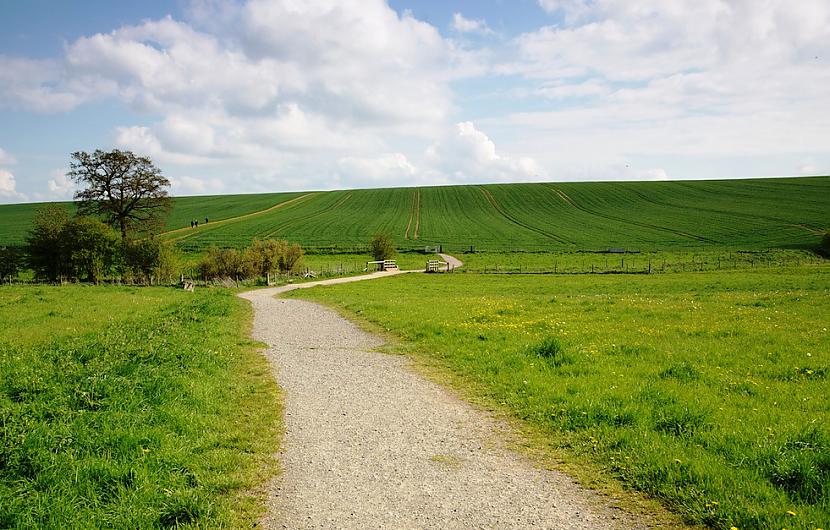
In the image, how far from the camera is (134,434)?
284 inches

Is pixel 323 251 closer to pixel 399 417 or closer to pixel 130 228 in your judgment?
pixel 130 228

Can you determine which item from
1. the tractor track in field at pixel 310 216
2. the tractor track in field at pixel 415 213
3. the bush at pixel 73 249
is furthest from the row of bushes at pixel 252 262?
the tractor track in field at pixel 310 216

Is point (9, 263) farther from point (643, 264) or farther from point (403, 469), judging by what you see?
point (643, 264)

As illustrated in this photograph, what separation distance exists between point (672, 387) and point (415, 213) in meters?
106

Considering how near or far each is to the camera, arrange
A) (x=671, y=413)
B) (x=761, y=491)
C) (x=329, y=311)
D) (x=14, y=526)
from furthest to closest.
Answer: (x=329, y=311) < (x=671, y=413) < (x=761, y=491) < (x=14, y=526)

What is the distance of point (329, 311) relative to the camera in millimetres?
23984

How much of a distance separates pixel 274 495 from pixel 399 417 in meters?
3.19

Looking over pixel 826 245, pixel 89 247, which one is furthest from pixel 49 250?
pixel 826 245

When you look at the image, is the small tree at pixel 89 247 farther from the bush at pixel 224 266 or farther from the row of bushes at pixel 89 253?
the bush at pixel 224 266

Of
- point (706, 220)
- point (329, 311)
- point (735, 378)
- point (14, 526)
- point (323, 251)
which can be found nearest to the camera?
Answer: point (14, 526)

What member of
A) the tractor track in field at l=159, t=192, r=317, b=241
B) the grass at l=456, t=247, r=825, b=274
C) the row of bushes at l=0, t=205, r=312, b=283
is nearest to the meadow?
the tractor track in field at l=159, t=192, r=317, b=241

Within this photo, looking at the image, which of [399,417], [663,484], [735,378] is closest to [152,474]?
[399,417]

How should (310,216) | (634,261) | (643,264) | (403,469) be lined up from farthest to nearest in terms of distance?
(310,216), (634,261), (643,264), (403,469)

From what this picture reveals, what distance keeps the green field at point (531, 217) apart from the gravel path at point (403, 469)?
65651 millimetres
